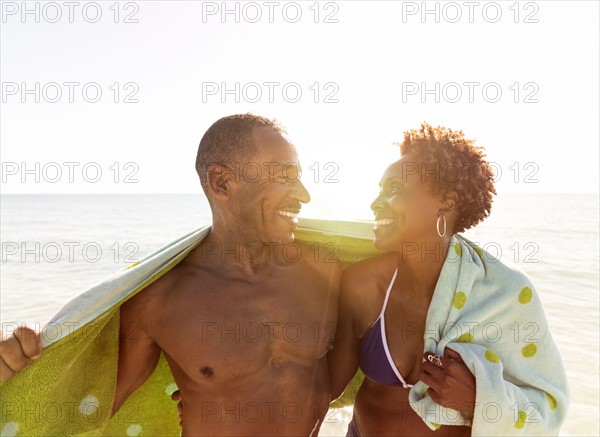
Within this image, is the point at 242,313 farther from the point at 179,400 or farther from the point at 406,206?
the point at 406,206

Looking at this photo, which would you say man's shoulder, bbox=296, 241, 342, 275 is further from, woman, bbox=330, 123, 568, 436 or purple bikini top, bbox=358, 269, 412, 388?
purple bikini top, bbox=358, 269, 412, 388

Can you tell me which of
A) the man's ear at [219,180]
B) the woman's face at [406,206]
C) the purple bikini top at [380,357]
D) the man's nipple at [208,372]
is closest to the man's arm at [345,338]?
the purple bikini top at [380,357]

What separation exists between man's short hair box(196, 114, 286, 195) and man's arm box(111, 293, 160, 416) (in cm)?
67

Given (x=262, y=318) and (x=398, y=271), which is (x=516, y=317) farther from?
(x=262, y=318)

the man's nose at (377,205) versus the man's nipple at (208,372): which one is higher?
the man's nose at (377,205)

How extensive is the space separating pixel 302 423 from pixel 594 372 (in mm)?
4600

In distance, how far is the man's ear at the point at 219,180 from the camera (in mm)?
2521

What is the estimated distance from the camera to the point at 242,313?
7.99 ft

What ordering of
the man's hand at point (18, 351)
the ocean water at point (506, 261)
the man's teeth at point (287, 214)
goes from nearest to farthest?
1. the man's hand at point (18, 351)
2. the man's teeth at point (287, 214)
3. the ocean water at point (506, 261)

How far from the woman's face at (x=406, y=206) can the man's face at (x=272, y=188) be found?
34 cm

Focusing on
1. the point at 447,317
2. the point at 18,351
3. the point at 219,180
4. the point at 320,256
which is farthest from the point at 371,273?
the point at 18,351

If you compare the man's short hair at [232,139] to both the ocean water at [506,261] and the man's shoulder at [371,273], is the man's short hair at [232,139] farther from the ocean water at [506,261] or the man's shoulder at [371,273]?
the man's shoulder at [371,273]

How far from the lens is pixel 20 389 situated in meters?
2.07

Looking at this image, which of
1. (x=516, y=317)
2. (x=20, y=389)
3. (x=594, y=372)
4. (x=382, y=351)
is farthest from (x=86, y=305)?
(x=594, y=372)
